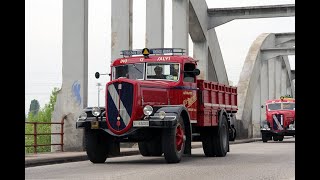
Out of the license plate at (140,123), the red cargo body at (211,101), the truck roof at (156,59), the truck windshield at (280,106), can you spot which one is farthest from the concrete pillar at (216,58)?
the license plate at (140,123)

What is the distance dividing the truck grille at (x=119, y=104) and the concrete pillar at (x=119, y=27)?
403 inches

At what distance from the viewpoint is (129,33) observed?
2716 cm

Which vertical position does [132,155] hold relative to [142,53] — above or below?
below

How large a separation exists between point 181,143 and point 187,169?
2.29 m

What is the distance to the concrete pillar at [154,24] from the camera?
31609 mm

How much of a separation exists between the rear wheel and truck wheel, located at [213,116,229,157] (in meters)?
3.83

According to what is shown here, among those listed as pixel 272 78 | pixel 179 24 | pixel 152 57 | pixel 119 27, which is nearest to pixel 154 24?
pixel 179 24

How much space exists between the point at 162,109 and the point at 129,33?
11639 mm
